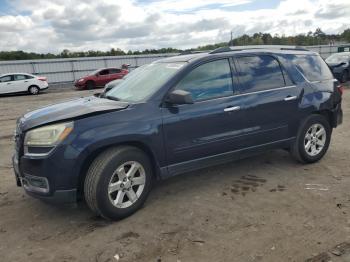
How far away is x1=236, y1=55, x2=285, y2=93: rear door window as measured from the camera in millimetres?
4727

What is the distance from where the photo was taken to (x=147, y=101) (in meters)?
4.04

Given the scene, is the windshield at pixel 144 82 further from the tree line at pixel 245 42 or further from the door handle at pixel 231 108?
the tree line at pixel 245 42

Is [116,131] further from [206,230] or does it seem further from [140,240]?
[206,230]

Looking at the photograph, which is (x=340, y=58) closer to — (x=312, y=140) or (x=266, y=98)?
(x=312, y=140)

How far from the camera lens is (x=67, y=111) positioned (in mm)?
3906

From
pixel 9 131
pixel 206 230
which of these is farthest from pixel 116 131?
pixel 9 131

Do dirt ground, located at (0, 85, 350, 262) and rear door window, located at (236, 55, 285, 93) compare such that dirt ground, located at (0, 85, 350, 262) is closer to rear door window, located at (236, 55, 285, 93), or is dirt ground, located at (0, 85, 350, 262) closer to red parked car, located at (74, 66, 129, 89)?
rear door window, located at (236, 55, 285, 93)

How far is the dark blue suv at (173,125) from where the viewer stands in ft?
11.9

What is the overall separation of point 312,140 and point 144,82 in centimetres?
273

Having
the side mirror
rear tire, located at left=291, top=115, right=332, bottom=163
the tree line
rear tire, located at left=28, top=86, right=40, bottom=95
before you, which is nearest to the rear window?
rear tire, located at left=291, top=115, right=332, bottom=163

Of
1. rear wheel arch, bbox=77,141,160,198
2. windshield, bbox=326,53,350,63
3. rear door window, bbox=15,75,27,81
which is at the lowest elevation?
rear wheel arch, bbox=77,141,160,198

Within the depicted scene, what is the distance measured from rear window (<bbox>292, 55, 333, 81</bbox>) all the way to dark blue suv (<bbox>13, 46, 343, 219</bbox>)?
0.06 ft

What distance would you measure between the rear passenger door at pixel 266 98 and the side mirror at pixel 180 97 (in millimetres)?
953

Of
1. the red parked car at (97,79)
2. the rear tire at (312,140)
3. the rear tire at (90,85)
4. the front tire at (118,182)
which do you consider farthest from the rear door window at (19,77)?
the front tire at (118,182)
